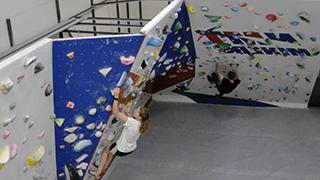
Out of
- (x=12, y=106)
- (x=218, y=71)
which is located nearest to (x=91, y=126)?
(x=12, y=106)

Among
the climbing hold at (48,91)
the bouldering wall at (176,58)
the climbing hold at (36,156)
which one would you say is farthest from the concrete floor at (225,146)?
the climbing hold at (48,91)

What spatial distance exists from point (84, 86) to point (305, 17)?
101 inches

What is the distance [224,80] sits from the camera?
5.31 meters

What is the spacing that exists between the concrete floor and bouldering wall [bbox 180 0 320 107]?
0.35 m

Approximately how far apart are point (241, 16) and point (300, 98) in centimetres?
226

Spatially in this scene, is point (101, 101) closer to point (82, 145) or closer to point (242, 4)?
point (82, 145)

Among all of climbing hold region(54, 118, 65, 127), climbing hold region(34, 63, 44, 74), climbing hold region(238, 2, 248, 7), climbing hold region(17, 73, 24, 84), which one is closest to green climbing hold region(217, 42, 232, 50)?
climbing hold region(238, 2, 248, 7)

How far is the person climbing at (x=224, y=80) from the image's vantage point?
5.18 meters

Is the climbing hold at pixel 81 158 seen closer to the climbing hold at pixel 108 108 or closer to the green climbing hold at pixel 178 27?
the climbing hold at pixel 108 108

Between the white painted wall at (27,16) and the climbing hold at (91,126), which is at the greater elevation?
the white painted wall at (27,16)

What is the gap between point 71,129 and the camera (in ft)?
8.49

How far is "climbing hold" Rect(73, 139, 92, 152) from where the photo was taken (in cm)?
276

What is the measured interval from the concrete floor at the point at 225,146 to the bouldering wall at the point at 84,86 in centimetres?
154

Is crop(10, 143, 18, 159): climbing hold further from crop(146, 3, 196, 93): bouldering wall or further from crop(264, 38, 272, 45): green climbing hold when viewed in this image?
crop(264, 38, 272, 45): green climbing hold
